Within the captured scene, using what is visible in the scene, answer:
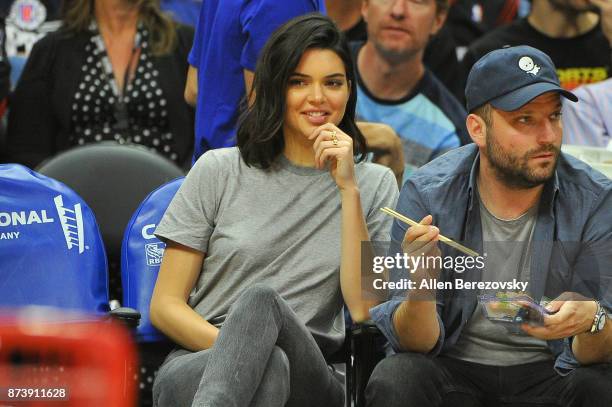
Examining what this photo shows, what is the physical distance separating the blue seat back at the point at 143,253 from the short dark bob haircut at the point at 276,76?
0.40m

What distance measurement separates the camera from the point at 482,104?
4.08 m

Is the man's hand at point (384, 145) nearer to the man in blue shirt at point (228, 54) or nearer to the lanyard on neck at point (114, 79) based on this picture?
the man in blue shirt at point (228, 54)

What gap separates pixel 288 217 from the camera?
430 centimetres

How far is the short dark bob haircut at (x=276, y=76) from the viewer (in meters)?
4.38

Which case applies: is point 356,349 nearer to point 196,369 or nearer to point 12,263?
point 196,369

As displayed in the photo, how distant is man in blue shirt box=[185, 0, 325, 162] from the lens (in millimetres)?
4668

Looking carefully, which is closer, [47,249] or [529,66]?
[529,66]

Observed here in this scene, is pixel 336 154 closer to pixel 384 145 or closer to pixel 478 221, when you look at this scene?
pixel 478 221

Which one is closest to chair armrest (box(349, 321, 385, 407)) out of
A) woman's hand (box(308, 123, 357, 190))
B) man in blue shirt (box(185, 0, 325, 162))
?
woman's hand (box(308, 123, 357, 190))

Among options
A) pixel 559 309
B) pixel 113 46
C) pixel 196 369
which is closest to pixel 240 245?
pixel 196 369

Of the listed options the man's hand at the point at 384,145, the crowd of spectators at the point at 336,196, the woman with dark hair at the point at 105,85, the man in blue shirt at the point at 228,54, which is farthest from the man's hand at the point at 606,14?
the woman with dark hair at the point at 105,85

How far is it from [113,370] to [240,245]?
3.41 ft

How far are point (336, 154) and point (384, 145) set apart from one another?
0.97m

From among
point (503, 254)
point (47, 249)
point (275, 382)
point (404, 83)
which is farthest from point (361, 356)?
point (404, 83)
